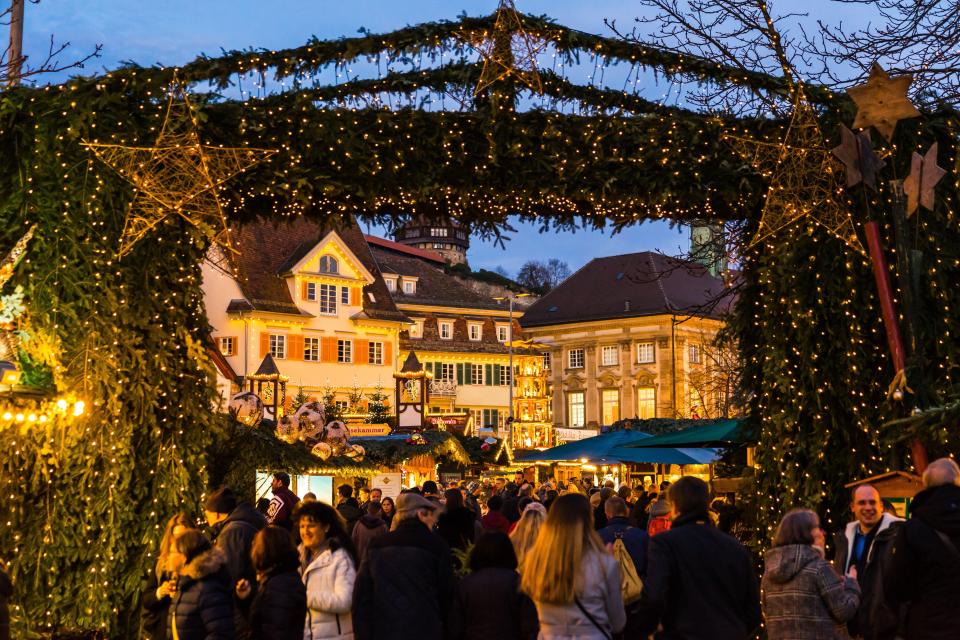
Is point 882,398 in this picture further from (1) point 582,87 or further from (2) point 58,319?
(2) point 58,319

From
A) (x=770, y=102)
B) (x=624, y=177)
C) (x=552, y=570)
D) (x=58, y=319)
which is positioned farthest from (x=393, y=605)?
(x=770, y=102)

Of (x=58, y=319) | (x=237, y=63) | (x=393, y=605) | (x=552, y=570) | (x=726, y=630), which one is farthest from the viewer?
(x=237, y=63)

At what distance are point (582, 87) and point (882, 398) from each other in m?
4.30

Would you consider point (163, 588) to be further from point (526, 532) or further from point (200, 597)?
point (526, 532)

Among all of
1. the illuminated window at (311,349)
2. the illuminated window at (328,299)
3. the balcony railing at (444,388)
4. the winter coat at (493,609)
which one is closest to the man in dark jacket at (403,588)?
the winter coat at (493,609)

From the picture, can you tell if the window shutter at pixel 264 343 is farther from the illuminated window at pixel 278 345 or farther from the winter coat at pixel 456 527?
the winter coat at pixel 456 527

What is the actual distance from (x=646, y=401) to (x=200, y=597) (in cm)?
7387

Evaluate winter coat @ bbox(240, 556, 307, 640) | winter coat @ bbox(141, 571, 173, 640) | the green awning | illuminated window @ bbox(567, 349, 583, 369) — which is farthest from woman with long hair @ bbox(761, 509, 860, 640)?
illuminated window @ bbox(567, 349, 583, 369)

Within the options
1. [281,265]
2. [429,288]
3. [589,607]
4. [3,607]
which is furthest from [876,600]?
[429,288]

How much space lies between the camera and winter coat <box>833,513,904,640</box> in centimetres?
703

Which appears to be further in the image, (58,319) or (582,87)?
(582,87)

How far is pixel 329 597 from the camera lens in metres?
7.67

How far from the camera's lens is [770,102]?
12992 millimetres

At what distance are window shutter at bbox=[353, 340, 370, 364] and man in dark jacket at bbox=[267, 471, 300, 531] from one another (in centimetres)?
4855
